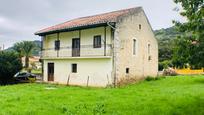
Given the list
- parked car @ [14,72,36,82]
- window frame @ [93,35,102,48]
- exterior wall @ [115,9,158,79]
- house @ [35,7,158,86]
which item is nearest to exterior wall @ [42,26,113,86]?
house @ [35,7,158,86]

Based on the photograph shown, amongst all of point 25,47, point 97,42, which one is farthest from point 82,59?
point 25,47

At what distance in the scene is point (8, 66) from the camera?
3497cm

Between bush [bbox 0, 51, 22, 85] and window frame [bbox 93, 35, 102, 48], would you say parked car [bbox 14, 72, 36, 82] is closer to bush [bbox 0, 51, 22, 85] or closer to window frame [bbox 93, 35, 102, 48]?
bush [bbox 0, 51, 22, 85]

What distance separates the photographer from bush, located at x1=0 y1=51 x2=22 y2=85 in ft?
115

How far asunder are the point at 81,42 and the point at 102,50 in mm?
3499

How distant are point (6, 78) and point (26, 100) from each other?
22.4m

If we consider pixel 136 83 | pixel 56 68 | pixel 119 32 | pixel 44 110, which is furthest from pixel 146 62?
pixel 44 110

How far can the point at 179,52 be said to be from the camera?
1277 centimetres

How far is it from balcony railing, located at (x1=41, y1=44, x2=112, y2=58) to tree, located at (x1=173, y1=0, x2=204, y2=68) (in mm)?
14717

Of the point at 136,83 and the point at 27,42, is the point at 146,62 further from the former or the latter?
the point at 27,42

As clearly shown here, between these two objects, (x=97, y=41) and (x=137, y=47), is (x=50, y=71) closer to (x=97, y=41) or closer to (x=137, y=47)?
(x=97, y=41)

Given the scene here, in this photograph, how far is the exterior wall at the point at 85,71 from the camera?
27781mm

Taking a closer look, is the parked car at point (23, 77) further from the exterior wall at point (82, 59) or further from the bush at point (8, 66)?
the exterior wall at point (82, 59)

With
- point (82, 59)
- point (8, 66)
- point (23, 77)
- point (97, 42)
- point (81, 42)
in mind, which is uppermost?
point (81, 42)
